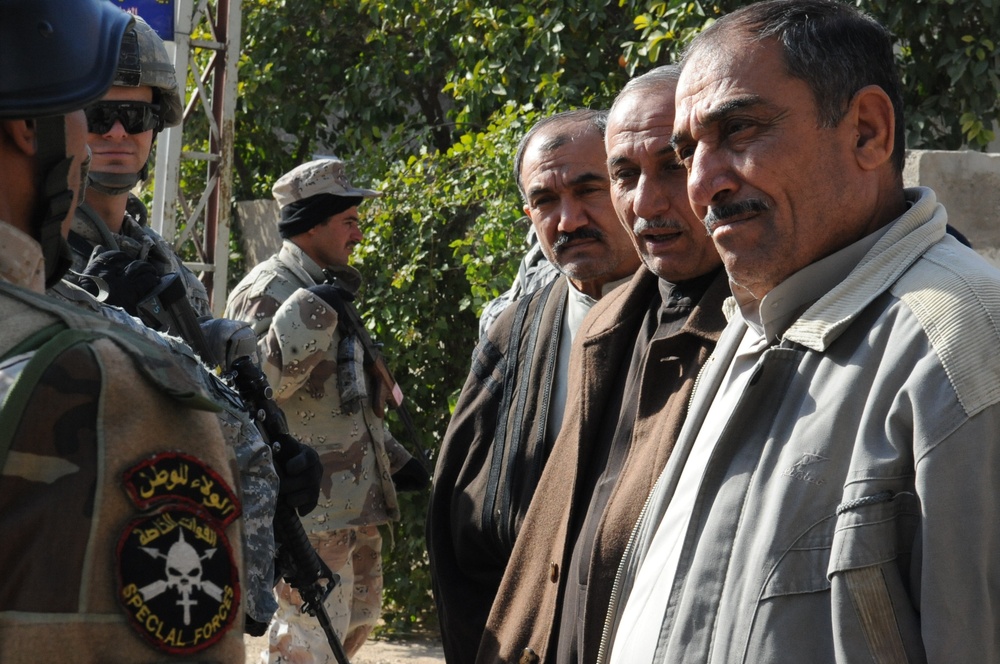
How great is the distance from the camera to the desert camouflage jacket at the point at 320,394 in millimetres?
4820

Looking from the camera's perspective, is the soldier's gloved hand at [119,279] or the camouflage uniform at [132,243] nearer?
the soldier's gloved hand at [119,279]

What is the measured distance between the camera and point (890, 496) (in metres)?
1.56

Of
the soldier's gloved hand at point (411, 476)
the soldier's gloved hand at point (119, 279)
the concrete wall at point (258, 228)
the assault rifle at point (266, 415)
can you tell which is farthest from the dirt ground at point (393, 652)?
the soldier's gloved hand at point (119, 279)

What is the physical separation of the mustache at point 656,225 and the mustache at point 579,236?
22.2 inches

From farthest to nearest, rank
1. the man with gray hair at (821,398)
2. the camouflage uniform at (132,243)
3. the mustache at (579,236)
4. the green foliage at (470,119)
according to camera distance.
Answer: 1. the green foliage at (470,119)
2. the mustache at (579,236)
3. the camouflage uniform at (132,243)
4. the man with gray hair at (821,398)

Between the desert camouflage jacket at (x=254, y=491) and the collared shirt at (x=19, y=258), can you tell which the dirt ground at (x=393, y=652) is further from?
the collared shirt at (x=19, y=258)

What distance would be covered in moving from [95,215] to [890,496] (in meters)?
2.04

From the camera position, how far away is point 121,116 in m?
3.00

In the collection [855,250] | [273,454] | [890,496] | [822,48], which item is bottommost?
[890,496]

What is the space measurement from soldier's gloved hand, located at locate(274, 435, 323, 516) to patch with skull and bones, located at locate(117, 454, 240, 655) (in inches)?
61.0

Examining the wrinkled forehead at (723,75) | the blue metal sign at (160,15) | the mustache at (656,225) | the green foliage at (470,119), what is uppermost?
the blue metal sign at (160,15)

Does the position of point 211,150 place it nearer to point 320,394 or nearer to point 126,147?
point 320,394

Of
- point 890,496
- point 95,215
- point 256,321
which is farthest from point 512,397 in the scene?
point 256,321

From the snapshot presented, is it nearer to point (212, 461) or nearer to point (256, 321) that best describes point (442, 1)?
point (256, 321)
